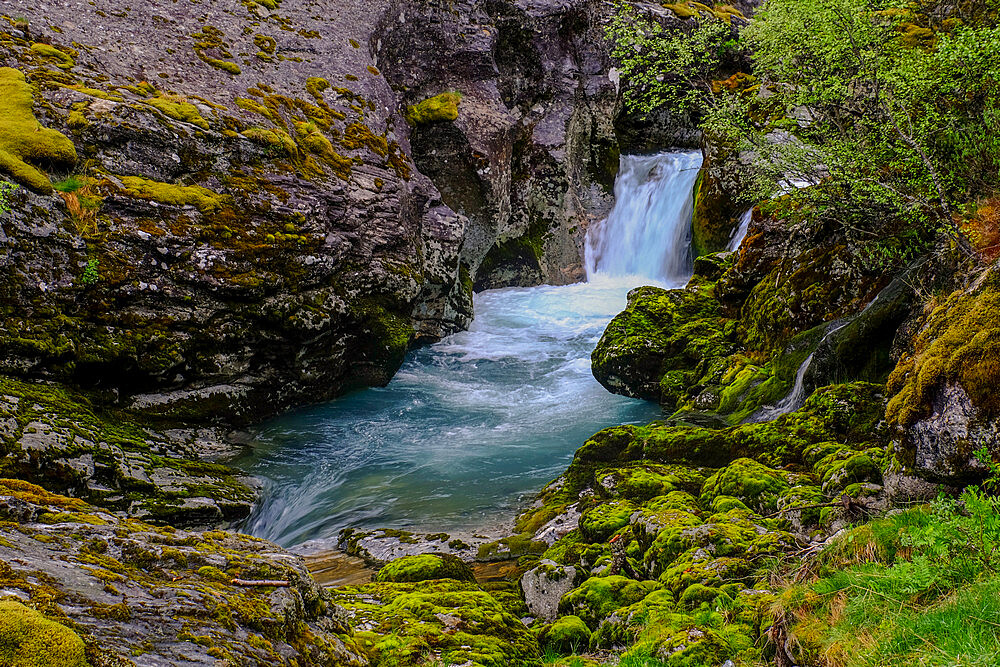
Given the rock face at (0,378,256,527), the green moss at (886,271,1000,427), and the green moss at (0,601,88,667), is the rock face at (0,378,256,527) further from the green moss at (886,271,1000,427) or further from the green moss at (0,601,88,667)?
the green moss at (886,271,1000,427)

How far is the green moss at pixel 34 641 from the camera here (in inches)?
82.0

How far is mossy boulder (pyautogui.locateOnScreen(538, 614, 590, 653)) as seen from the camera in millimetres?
4853

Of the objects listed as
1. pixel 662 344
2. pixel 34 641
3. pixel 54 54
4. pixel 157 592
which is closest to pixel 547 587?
pixel 157 592

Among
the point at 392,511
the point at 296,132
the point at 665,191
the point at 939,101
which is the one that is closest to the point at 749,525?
the point at 392,511

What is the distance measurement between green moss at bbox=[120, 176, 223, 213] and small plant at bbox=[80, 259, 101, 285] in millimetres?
1719

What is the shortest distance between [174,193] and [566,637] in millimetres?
11326

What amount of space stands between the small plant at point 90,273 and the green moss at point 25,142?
4.67 ft

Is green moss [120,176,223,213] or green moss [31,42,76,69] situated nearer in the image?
green moss [120,176,223,213]

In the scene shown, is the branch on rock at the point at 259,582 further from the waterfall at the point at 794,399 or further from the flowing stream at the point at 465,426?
the waterfall at the point at 794,399

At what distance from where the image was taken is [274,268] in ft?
40.8

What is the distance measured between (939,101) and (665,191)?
16.4 metres

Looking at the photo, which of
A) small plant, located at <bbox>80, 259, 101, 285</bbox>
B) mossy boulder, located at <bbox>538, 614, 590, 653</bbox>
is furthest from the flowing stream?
small plant, located at <bbox>80, 259, 101, 285</bbox>

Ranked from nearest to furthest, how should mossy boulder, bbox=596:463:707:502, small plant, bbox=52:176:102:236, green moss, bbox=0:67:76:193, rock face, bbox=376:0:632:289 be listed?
mossy boulder, bbox=596:463:707:502, green moss, bbox=0:67:76:193, small plant, bbox=52:176:102:236, rock face, bbox=376:0:632:289

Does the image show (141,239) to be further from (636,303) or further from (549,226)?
(549,226)
